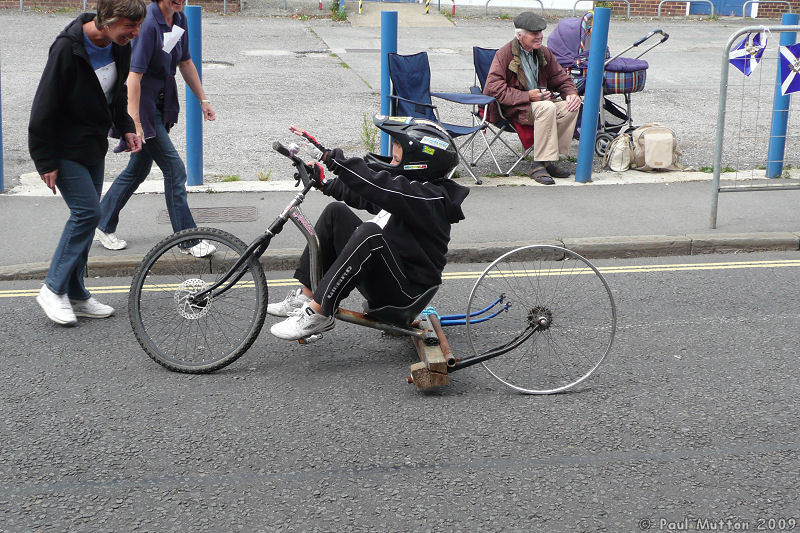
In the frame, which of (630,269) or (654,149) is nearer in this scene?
(630,269)

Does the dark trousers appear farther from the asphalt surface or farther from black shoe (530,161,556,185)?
black shoe (530,161,556,185)

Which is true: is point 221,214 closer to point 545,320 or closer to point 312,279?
point 312,279

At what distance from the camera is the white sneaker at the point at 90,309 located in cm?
570

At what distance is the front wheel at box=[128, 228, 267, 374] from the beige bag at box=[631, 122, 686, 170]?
580 cm

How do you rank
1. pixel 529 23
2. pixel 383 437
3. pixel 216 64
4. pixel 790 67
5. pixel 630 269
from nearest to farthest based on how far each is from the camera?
1. pixel 383 437
2. pixel 630 269
3. pixel 790 67
4. pixel 529 23
5. pixel 216 64

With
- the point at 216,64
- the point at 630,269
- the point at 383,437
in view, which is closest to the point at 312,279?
the point at 383,437

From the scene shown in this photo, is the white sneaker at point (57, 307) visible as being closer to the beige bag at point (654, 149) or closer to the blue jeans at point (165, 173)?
the blue jeans at point (165, 173)

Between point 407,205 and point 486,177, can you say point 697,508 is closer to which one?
point 407,205

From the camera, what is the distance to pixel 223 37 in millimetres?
20109

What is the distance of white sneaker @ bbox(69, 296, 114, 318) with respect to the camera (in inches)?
224

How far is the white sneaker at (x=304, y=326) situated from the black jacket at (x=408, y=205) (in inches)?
20.6

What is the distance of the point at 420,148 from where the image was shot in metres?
4.64

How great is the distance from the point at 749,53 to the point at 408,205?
432 cm

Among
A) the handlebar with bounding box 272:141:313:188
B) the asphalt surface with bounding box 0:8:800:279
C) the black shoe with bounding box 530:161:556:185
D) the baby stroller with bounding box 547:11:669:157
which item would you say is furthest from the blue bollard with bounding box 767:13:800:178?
the handlebar with bounding box 272:141:313:188
